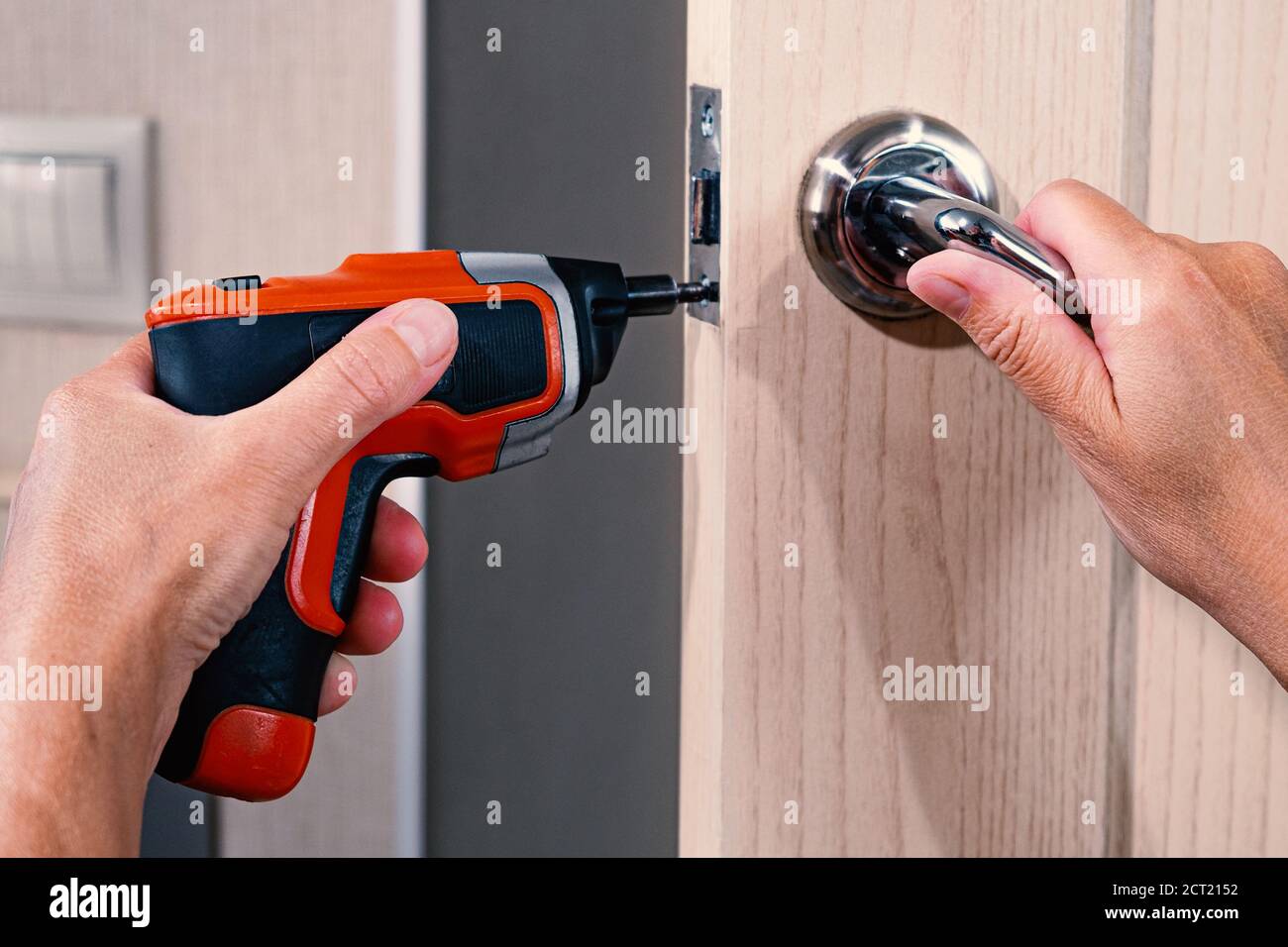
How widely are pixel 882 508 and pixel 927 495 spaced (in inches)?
0.6

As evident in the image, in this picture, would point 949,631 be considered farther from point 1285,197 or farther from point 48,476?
point 48,476

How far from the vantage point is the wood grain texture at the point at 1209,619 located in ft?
1.04

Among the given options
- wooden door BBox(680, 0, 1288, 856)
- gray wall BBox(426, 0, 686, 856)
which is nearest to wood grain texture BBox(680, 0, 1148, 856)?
wooden door BBox(680, 0, 1288, 856)

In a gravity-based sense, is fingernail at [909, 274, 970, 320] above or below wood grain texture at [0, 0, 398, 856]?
below

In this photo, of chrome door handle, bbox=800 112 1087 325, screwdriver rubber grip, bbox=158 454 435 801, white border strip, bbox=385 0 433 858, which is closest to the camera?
chrome door handle, bbox=800 112 1087 325

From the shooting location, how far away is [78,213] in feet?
1.99

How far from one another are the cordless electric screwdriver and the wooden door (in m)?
0.08

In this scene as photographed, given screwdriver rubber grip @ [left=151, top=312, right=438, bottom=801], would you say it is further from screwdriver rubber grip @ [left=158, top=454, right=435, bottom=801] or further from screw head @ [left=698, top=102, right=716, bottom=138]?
screw head @ [left=698, top=102, right=716, bottom=138]

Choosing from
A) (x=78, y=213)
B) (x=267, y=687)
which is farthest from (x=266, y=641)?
(x=78, y=213)

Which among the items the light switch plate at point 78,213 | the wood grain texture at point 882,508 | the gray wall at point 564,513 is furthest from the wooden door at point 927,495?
the light switch plate at point 78,213

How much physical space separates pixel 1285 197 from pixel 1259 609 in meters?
0.14

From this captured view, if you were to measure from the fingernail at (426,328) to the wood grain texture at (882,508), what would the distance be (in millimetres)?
96

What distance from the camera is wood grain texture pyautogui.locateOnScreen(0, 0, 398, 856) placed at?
57cm

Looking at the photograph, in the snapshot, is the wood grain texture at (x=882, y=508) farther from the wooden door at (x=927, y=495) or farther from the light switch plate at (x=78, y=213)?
the light switch plate at (x=78, y=213)
